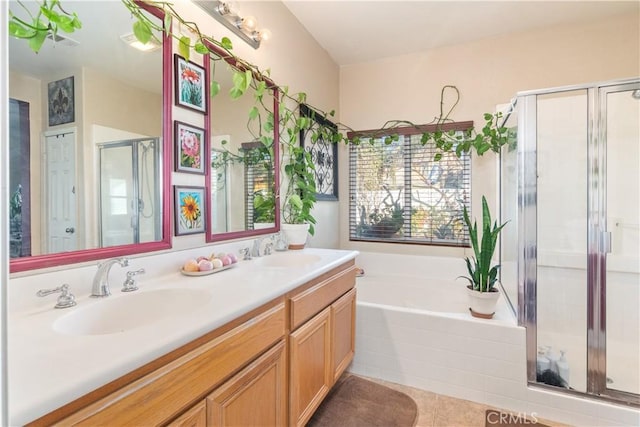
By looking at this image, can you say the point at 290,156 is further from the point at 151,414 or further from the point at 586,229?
the point at 586,229

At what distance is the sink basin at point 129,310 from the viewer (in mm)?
916

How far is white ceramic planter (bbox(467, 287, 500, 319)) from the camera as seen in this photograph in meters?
1.91

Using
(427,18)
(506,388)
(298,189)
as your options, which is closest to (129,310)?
(298,189)

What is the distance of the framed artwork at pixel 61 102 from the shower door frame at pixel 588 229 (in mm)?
2248

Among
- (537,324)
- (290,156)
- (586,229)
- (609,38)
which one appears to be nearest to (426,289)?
(537,324)

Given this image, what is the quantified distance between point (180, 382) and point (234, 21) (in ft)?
5.82

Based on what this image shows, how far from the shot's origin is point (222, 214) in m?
1.71

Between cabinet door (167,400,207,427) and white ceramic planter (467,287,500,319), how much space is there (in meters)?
1.69

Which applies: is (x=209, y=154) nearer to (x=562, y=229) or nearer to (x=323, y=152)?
(x=323, y=152)

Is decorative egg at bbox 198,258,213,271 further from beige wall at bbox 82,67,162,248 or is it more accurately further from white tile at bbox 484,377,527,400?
white tile at bbox 484,377,527,400

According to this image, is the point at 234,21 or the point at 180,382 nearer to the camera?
the point at 180,382

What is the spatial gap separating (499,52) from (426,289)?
2289 mm

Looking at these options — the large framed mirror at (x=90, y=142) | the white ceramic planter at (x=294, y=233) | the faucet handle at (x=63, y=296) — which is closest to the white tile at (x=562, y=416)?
the white ceramic planter at (x=294, y=233)

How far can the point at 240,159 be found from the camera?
1837mm
